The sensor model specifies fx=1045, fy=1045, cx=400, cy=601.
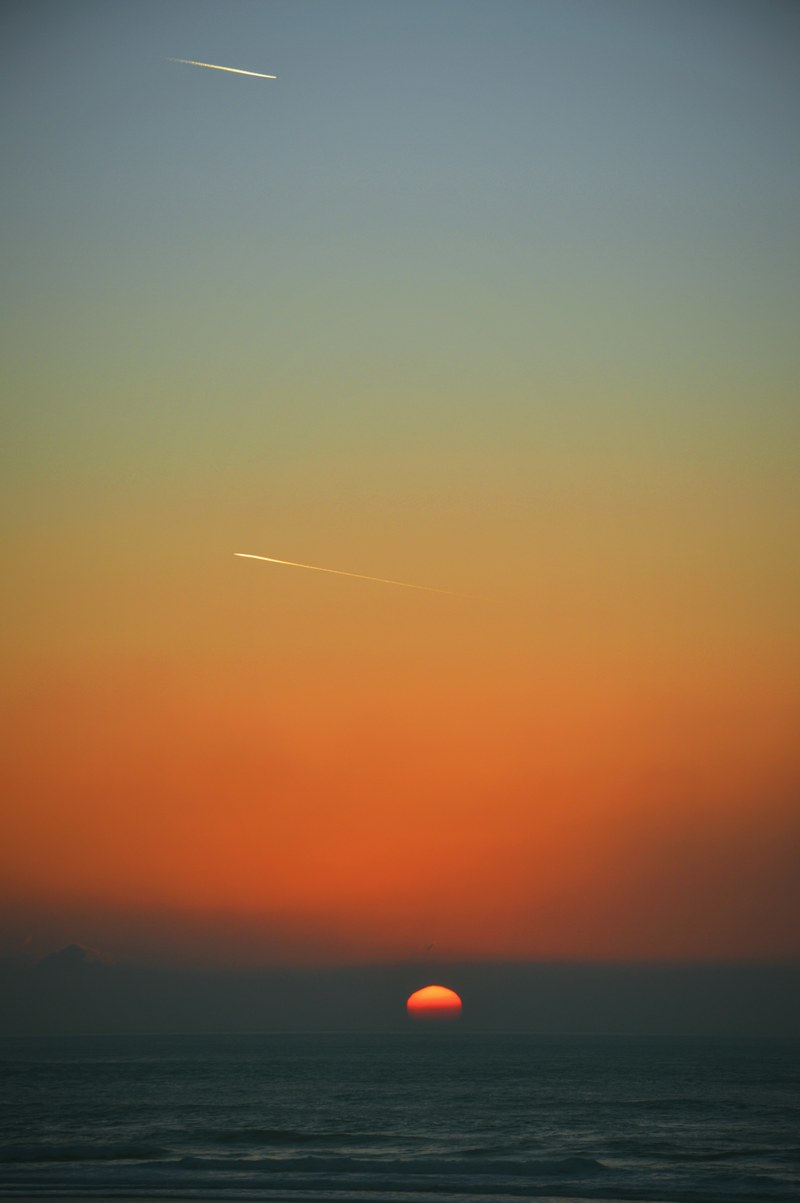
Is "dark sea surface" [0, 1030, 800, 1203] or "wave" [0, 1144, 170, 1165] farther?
"wave" [0, 1144, 170, 1165]

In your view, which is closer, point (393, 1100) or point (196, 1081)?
point (393, 1100)

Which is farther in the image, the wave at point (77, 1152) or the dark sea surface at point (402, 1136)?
the wave at point (77, 1152)

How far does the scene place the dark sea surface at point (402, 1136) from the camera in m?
25.6

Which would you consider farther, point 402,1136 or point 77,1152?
point 402,1136

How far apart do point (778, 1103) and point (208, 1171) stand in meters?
34.1

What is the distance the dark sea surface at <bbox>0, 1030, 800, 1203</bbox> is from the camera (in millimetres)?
25562

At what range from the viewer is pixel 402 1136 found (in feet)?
120

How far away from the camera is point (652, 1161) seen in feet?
99.4

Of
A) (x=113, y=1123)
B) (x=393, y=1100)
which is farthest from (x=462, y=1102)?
(x=113, y=1123)

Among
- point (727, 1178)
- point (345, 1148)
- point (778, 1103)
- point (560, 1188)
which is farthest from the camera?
point (778, 1103)

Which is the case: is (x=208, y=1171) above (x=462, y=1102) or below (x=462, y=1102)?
above

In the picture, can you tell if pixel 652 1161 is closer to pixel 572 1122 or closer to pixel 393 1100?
pixel 572 1122

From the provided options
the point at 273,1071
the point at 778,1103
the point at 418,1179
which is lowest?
the point at 273,1071

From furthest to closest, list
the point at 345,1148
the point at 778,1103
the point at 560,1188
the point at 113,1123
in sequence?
the point at 778,1103 → the point at 113,1123 → the point at 345,1148 → the point at 560,1188
